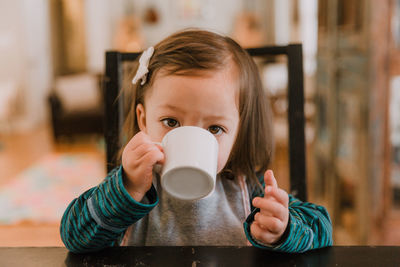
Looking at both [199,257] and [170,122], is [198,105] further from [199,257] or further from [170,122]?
[199,257]

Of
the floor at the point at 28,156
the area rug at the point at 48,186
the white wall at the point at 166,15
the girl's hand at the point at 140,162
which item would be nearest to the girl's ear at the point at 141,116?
the girl's hand at the point at 140,162

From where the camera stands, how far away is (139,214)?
56 cm

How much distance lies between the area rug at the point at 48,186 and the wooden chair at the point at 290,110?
209cm

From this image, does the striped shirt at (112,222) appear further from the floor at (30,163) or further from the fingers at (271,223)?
the floor at (30,163)

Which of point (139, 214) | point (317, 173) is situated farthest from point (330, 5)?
point (139, 214)

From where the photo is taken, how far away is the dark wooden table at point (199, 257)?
0.52 metres

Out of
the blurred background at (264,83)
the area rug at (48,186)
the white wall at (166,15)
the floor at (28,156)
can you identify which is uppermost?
the white wall at (166,15)

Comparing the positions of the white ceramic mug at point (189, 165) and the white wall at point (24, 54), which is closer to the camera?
the white ceramic mug at point (189, 165)

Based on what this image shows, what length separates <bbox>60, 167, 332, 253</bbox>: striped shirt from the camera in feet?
1.80

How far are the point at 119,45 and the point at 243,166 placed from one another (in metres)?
6.68

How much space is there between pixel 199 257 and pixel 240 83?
26cm

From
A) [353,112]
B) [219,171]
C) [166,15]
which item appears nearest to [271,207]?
[219,171]

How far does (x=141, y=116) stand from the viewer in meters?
0.64

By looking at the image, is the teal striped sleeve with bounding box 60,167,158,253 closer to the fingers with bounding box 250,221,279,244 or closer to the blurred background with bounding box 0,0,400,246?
the fingers with bounding box 250,221,279,244
